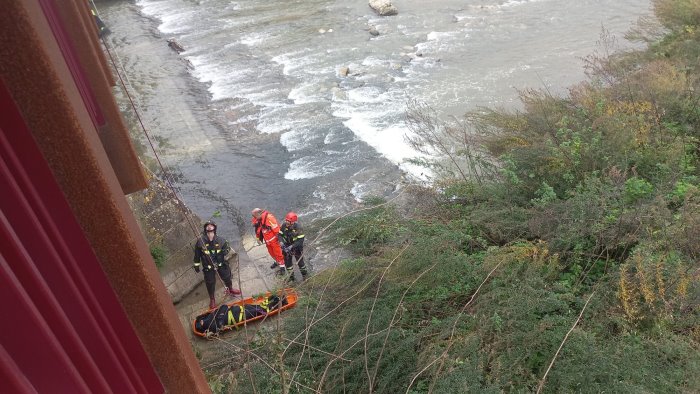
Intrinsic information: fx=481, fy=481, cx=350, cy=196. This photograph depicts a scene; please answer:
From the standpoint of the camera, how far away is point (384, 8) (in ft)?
68.3

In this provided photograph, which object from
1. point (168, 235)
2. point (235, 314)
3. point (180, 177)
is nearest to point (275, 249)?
point (235, 314)

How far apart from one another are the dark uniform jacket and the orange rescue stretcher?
0.68m

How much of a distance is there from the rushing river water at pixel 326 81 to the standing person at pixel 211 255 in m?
3.20

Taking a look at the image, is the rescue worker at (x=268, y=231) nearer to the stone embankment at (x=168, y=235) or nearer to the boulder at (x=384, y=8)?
the stone embankment at (x=168, y=235)

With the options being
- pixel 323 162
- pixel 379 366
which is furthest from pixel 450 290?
pixel 323 162

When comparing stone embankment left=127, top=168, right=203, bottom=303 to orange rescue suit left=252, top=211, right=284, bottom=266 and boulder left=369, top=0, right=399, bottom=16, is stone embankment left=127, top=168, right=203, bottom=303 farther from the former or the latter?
boulder left=369, top=0, right=399, bottom=16

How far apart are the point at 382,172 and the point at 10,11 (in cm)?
1042

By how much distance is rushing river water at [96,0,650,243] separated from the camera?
11789 mm

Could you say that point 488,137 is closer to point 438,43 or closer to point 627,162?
point 627,162

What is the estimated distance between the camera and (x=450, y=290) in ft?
18.6

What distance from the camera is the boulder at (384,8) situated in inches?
816

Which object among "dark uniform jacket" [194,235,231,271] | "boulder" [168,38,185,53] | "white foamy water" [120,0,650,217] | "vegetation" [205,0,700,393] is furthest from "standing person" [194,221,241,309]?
"boulder" [168,38,185,53]

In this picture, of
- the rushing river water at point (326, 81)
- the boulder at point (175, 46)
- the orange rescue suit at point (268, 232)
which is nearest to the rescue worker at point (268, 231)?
the orange rescue suit at point (268, 232)

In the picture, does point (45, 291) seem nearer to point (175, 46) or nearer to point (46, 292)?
point (46, 292)
